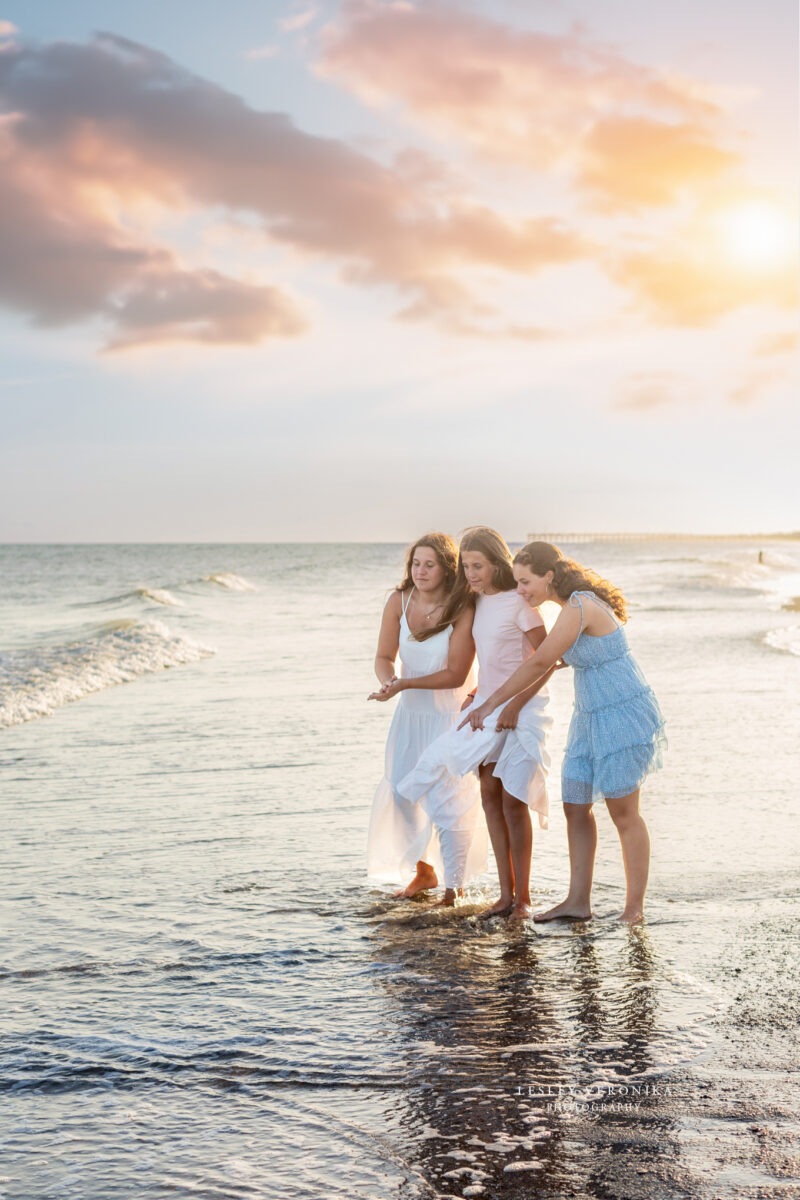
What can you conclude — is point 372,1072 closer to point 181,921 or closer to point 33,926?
point 181,921

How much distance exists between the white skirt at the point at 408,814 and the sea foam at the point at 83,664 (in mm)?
7075

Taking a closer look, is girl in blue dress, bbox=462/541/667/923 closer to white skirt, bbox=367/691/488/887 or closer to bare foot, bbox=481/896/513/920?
bare foot, bbox=481/896/513/920

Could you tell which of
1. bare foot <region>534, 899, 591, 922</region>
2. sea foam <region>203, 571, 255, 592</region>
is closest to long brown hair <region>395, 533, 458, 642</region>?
bare foot <region>534, 899, 591, 922</region>

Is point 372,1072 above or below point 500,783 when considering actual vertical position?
below

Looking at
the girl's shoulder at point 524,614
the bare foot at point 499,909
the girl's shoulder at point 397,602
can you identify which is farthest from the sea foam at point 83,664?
the girl's shoulder at point 524,614

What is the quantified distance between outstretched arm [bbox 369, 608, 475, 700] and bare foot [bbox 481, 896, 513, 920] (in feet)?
3.81

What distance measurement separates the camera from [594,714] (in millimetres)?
5355

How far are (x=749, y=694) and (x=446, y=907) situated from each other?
7550 mm

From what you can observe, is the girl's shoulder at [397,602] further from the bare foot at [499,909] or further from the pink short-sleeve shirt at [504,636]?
the bare foot at [499,909]

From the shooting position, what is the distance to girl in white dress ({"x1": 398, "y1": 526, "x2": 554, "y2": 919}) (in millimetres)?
5375

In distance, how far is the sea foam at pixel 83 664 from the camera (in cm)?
1293

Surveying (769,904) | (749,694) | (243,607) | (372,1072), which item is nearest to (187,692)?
(749,694)

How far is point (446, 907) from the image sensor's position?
18.5 feet

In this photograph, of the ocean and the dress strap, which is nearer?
the ocean
